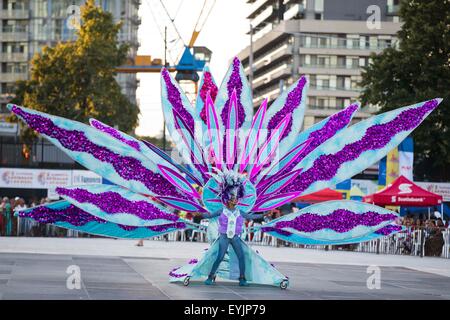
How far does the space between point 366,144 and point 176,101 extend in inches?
129

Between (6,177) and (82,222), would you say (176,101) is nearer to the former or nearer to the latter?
(82,222)

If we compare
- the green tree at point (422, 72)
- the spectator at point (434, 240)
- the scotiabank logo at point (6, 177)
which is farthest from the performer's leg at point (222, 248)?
the green tree at point (422, 72)

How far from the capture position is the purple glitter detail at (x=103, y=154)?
1731 centimetres

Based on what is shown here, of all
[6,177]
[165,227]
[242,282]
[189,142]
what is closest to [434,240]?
[6,177]

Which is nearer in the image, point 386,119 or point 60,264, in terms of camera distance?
point 386,119

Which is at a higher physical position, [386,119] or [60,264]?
[386,119]

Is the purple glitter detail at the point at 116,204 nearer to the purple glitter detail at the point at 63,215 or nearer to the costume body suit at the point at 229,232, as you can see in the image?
the purple glitter detail at the point at 63,215

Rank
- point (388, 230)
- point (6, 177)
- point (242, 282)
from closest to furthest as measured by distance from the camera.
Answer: point (242, 282)
point (388, 230)
point (6, 177)

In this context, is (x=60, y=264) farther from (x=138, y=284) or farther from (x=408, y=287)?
(x=408, y=287)

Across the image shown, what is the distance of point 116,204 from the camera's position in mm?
17828
